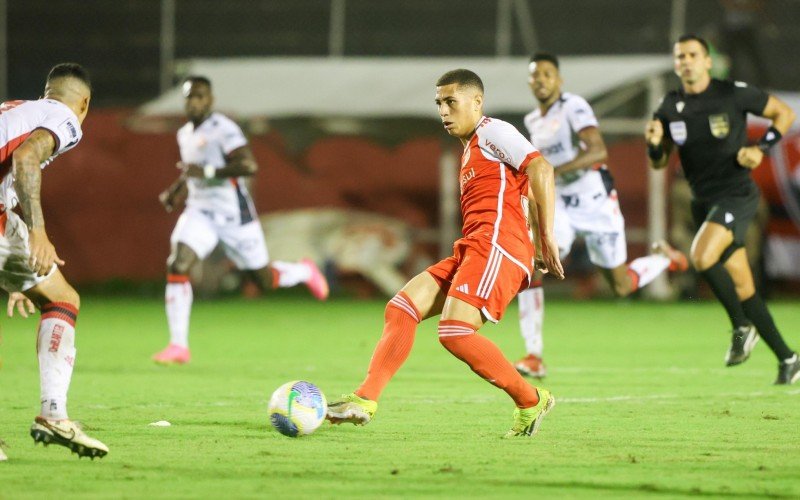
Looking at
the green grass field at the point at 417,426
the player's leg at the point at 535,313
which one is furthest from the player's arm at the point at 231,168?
the player's leg at the point at 535,313

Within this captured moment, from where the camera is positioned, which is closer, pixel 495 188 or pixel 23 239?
pixel 23 239

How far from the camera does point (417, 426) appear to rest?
8078mm

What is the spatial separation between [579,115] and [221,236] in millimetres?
3566

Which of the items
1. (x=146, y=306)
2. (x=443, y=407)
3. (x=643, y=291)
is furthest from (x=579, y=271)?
(x=443, y=407)

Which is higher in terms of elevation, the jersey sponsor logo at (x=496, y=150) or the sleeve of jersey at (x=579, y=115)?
the sleeve of jersey at (x=579, y=115)

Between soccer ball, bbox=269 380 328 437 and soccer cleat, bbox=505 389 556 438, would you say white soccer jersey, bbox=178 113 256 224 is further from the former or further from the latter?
soccer cleat, bbox=505 389 556 438

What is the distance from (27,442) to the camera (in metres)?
7.45

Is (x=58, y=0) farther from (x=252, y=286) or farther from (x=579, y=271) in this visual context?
(x=579, y=271)

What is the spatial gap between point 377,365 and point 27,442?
6.14 ft

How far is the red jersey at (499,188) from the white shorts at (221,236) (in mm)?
5102

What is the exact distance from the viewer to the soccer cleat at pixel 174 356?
1207cm

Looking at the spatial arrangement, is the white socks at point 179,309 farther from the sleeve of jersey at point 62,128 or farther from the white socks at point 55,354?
the sleeve of jersey at point 62,128

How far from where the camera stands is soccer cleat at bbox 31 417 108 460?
664cm

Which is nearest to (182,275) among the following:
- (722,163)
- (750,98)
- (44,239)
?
(722,163)
